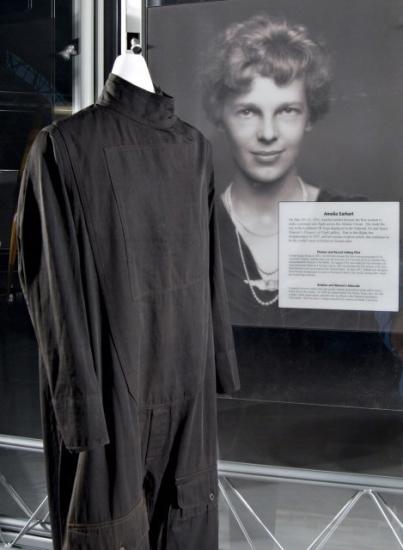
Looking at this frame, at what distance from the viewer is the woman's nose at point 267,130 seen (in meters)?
2.78

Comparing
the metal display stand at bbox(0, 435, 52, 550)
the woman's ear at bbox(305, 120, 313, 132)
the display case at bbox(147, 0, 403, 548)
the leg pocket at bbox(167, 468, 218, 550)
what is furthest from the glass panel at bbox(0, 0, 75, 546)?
the leg pocket at bbox(167, 468, 218, 550)

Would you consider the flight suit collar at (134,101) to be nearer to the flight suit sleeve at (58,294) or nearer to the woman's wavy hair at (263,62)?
the flight suit sleeve at (58,294)

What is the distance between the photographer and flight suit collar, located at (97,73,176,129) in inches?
67.1

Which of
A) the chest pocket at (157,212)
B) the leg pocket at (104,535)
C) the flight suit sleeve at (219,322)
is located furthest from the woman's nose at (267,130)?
the leg pocket at (104,535)

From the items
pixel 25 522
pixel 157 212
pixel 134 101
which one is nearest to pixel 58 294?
pixel 157 212

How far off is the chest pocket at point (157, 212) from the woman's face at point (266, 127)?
1.04 metres

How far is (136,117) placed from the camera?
5.64 feet

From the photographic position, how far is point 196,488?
1784 mm

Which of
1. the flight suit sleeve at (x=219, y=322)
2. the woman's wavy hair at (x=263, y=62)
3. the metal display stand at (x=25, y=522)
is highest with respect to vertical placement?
the woman's wavy hair at (x=263, y=62)

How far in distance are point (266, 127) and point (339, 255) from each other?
1.68 feet

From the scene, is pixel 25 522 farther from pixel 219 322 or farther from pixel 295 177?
pixel 295 177

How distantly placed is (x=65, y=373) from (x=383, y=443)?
152 cm

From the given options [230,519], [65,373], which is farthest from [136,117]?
[230,519]

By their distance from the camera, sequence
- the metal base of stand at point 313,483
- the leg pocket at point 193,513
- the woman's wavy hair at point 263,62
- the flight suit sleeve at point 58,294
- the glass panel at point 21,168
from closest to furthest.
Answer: the flight suit sleeve at point 58,294, the leg pocket at point 193,513, the metal base of stand at point 313,483, the woman's wavy hair at point 263,62, the glass panel at point 21,168
